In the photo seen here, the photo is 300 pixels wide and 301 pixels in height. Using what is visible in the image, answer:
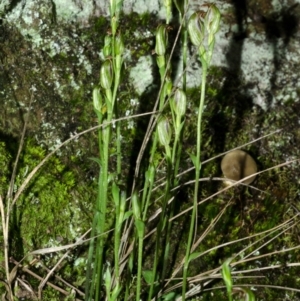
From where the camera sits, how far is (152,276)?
5.39ft

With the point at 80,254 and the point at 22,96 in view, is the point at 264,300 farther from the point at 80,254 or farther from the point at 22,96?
the point at 22,96

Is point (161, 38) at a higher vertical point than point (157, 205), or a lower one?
higher

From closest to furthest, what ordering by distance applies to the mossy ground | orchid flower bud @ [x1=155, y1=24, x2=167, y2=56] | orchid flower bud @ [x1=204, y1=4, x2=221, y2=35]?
orchid flower bud @ [x1=204, y1=4, x2=221, y2=35] → orchid flower bud @ [x1=155, y1=24, x2=167, y2=56] → the mossy ground

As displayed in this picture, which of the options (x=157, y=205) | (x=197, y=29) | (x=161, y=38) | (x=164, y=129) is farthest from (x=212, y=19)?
(x=157, y=205)

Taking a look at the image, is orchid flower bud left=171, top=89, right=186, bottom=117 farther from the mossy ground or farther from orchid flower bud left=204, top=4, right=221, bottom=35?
the mossy ground

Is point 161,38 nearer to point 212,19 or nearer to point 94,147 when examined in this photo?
point 212,19

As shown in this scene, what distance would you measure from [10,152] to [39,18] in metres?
0.52

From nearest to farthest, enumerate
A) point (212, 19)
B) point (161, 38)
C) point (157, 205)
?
point (212, 19) < point (161, 38) < point (157, 205)

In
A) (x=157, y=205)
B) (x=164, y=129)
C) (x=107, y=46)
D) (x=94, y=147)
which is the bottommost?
(x=157, y=205)

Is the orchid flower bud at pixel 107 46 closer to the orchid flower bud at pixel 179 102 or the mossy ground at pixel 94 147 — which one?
the orchid flower bud at pixel 179 102

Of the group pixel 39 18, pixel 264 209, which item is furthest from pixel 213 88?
pixel 39 18

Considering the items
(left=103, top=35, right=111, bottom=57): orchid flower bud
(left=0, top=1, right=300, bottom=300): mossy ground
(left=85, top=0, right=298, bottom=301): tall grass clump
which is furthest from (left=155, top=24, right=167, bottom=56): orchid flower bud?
(left=0, top=1, right=300, bottom=300): mossy ground

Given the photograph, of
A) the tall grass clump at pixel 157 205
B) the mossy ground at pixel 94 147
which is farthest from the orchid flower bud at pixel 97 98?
the mossy ground at pixel 94 147

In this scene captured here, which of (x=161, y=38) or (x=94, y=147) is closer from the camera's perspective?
(x=161, y=38)
